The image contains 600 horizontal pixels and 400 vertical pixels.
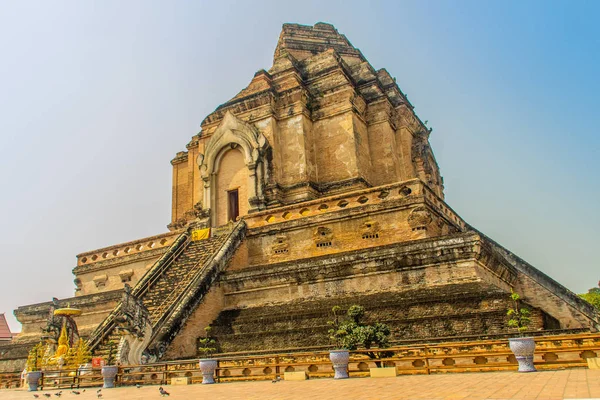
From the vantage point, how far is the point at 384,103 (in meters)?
25.9

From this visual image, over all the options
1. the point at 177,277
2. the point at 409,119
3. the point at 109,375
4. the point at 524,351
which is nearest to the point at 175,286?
the point at 177,277

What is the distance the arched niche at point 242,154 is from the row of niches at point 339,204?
10.2 ft

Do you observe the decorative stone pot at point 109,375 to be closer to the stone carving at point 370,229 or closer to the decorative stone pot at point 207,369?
the decorative stone pot at point 207,369

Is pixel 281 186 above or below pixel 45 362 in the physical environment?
above

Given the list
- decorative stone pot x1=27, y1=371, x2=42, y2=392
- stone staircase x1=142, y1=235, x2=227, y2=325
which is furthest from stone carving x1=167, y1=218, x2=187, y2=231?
decorative stone pot x1=27, y1=371, x2=42, y2=392

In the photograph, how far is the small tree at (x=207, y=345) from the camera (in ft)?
43.4

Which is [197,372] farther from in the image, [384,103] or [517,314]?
[384,103]

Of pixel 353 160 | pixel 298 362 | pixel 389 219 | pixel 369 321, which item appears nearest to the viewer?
pixel 298 362

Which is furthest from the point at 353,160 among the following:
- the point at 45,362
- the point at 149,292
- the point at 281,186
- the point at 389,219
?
the point at 45,362

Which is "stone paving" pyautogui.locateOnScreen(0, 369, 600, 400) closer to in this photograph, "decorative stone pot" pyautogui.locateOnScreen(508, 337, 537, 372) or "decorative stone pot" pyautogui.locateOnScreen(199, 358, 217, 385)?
"decorative stone pot" pyautogui.locateOnScreen(508, 337, 537, 372)

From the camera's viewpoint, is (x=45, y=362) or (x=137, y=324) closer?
(x=137, y=324)

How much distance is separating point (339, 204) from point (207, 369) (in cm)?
877

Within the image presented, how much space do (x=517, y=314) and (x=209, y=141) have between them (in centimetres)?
1776

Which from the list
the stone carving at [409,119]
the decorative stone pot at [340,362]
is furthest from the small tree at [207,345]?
the stone carving at [409,119]
